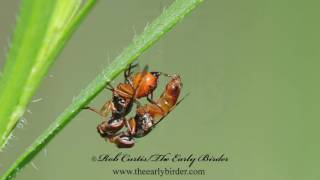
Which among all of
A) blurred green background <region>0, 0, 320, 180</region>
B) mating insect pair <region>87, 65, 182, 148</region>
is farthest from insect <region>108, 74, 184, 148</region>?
blurred green background <region>0, 0, 320, 180</region>

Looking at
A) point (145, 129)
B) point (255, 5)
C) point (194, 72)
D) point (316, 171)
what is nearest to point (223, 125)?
point (194, 72)

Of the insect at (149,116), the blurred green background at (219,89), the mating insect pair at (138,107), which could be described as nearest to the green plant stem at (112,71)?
the mating insect pair at (138,107)

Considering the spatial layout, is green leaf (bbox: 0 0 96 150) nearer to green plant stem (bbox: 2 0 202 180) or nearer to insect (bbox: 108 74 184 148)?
green plant stem (bbox: 2 0 202 180)

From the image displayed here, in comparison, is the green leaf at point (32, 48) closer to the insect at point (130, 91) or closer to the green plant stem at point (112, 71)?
the green plant stem at point (112, 71)

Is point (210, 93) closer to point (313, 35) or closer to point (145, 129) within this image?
point (313, 35)

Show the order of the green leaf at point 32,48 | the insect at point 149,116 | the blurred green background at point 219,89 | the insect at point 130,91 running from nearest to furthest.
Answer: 1. the green leaf at point 32,48
2. the insect at point 130,91
3. the insect at point 149,116
4. the blurred green background at point 219,89

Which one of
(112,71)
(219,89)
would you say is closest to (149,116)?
(112,71)
